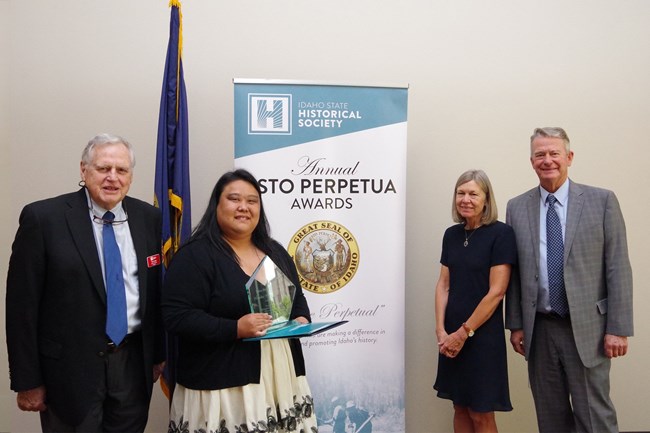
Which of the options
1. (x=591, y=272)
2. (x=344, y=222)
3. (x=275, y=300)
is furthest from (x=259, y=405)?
(x=591, y=272)

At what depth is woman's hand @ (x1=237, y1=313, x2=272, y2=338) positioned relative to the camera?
6.29ft

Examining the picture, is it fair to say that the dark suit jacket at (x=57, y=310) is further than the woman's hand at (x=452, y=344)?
No

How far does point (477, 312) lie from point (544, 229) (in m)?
0.51

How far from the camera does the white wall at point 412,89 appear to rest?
3330mm

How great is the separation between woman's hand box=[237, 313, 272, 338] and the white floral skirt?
152mm

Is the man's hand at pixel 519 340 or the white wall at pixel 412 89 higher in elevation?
the white wall at pixel 412 89

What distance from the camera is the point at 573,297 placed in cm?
247

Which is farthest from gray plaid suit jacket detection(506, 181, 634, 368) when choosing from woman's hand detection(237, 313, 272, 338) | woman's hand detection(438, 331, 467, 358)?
woman's hand detection(237, 313, 272, 338)

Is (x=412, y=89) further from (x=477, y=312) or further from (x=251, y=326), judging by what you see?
(x=251, y=326)

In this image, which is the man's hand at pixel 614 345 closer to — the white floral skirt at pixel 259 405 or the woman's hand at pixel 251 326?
the white floral skirt at pixel 259 405

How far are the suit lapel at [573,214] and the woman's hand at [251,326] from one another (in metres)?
1.46

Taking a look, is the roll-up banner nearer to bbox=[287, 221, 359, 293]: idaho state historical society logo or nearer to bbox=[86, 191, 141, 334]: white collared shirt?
bbox=[287, 221, 359, 293]: idaho state historical society logo

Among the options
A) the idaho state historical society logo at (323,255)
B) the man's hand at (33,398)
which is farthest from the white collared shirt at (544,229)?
the man's hand at (33,398)

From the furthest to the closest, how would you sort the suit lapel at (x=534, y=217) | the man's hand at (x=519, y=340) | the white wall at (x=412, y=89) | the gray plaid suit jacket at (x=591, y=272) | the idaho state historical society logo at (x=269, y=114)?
the white wall at (x=412, y=89)
the idaho state historical society logo at (x=269, y=114)
the man's hand at (x=519, y=340)
the suit lapel at (x=534, y=217)
the gray plaid suit jacket at (x=591, y=272)
